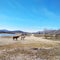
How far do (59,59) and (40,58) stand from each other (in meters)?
1.93

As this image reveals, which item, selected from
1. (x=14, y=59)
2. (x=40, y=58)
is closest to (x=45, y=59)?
(x=40, y=58)

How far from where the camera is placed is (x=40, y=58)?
1429 cm

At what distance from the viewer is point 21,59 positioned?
1366 centimetres

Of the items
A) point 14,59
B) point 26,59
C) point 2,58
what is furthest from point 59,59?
point 2,58

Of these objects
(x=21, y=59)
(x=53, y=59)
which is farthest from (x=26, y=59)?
(x=53, y=59)

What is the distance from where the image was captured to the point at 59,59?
13.9 m

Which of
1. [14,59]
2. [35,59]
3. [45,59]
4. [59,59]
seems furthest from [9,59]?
[59,59]

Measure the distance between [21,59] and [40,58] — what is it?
2.03 metres

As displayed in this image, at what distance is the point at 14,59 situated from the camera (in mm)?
13594

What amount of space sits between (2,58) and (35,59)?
3.29 m

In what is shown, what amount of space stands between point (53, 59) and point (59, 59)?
2.00ft

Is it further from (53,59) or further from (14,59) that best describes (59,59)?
(14,59)

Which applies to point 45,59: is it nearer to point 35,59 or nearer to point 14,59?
point 35,59

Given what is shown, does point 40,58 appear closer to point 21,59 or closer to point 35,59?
point 35,59
